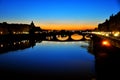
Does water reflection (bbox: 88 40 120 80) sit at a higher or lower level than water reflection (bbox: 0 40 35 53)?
higher

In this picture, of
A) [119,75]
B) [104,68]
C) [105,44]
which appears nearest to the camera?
[119,75]

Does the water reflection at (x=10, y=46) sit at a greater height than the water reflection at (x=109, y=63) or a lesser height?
lesser

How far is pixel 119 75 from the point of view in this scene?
35.8m

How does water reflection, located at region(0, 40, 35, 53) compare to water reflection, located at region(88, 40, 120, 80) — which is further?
water reflection, located at region(0, 40, 35, 53)

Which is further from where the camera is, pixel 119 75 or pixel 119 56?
pixel 119 56

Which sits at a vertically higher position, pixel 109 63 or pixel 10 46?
pixel 109 63

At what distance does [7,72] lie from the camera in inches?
1827

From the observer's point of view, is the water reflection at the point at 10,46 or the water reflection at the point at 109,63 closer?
the water reflection at the point at 109,63

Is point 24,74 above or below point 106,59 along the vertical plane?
below

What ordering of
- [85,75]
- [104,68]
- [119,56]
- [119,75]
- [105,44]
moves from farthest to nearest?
[105,44]
[85,75]
[104,68]
[119,56]
[119,75]

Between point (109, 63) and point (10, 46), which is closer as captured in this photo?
point (109, 63)

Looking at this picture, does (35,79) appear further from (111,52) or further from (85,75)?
(111,52)

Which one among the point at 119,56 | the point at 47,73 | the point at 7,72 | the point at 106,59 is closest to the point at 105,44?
the point at 106,59

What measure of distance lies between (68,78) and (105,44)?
35.6ft
